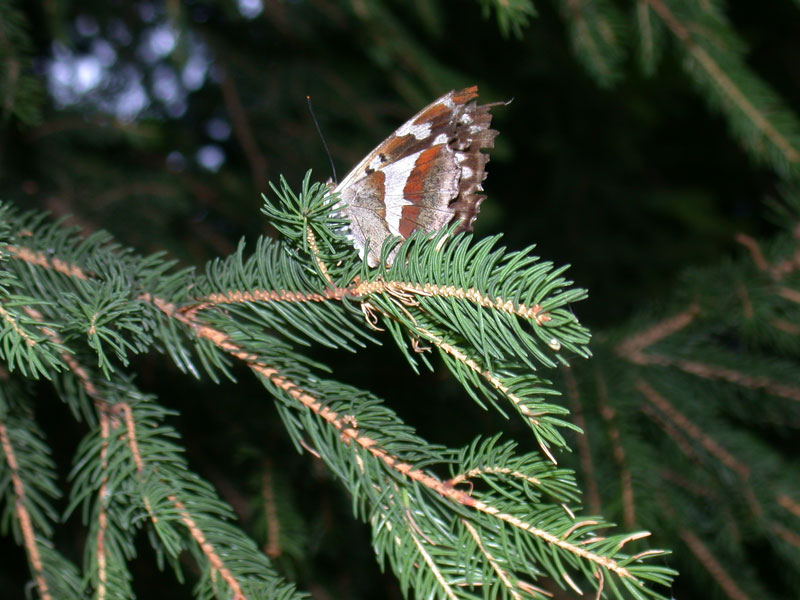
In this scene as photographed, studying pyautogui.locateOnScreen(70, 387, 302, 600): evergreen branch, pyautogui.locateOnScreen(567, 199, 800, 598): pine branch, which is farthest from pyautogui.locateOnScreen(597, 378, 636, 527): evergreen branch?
pyautogui.locateOnScreen(70, 387, 302, 600): evergreen branch

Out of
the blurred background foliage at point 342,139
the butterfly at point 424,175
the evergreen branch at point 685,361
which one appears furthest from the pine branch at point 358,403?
the evergreen branch at point 685,361

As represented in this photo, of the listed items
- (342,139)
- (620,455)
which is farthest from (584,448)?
(342,139)

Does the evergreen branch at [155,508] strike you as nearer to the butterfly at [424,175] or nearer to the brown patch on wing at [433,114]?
the butterfly at [424,175]

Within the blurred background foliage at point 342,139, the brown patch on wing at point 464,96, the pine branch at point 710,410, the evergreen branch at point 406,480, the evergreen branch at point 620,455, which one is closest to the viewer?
the evergreen branch at point 406,480

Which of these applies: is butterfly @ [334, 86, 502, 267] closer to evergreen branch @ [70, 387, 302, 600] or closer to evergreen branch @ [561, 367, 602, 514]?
evergreen branch @ [70, 387, 302, 600]

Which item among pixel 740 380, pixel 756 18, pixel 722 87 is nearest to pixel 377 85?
pixel 722 87

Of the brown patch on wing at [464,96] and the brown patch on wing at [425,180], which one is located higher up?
the brown patch on wing at [464,96]

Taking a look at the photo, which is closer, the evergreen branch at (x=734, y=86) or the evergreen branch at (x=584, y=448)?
the evergreen branch at (x=584, y=448)
